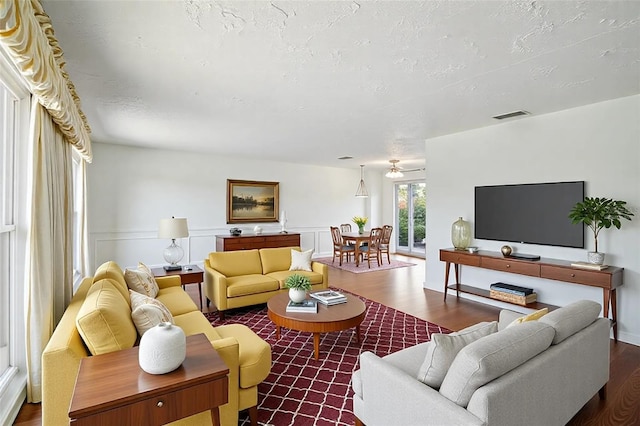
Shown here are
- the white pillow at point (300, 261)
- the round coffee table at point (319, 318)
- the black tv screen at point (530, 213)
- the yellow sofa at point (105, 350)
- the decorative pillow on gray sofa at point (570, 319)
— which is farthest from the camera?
the white pillow at point (300, 261)

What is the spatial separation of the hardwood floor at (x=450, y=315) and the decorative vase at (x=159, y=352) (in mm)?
1368

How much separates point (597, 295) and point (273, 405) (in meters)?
3.81

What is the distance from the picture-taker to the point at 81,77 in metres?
2.88

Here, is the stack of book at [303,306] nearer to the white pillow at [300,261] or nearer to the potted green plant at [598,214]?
the white pillow at [300,261]

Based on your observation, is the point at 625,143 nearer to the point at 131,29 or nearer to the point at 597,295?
the point at 597,295

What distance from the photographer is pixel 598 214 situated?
3.36 meters

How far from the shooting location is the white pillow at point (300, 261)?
4.75 meters

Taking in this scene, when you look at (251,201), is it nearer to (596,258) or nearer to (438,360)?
(596,258)

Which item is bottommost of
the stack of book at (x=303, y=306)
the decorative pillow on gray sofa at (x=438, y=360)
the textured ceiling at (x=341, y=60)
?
the stack of book at (x=303, y=306)

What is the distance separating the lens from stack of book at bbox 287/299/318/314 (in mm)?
3150

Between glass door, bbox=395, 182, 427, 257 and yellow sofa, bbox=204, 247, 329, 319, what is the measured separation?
5572 mm

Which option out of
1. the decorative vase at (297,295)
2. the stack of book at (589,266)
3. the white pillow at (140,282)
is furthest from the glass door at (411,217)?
the white pillow at (140,282)

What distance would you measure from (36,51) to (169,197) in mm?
5310

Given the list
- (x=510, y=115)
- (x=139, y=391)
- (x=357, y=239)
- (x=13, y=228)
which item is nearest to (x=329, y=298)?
(x=139, y=391)
